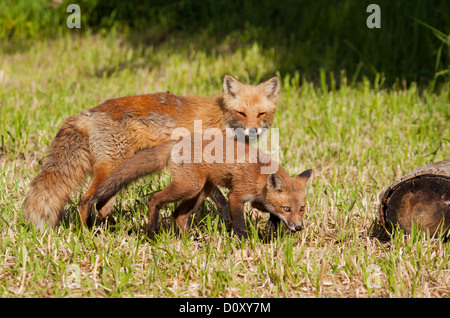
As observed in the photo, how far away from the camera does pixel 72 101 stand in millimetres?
8547

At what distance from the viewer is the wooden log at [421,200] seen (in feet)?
14.5

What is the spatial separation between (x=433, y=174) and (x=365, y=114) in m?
3.91

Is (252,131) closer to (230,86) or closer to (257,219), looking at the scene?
(230,86)

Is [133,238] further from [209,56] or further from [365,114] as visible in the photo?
[209,56]

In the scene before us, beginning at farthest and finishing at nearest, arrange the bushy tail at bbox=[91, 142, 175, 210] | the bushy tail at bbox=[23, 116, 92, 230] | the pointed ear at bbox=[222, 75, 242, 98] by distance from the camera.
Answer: the pointed ear at bbox=[222, 75, 242, 98], the bushy tail at bbox=[23, 116, 92, 230], the bushy tail at bbox=[91, 142, 175, 210]

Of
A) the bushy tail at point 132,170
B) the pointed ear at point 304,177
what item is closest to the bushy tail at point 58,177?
the bushy tail at point 132,170

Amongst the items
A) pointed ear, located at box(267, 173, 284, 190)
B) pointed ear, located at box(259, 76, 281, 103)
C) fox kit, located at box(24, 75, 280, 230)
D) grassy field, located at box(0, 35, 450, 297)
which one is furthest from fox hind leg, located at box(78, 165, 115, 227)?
pointed ear, located at box(259, 76, 281, 103)

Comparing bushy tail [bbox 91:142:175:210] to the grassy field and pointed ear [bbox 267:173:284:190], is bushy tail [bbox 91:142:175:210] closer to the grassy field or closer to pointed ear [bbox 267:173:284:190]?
the grassy field

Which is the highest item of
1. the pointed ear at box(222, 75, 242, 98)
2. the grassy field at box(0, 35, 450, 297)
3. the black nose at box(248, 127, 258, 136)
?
the pointed ear at box(222, 75, 242, 98)

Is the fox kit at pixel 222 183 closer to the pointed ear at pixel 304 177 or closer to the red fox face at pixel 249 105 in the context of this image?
the pointed ear at pixel 304 177

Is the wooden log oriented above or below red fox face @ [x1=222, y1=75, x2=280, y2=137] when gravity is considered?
below

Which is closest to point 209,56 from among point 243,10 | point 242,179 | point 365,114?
point 243,10

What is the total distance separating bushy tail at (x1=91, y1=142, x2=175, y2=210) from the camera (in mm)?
4527

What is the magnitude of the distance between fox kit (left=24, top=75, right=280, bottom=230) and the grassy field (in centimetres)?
26
